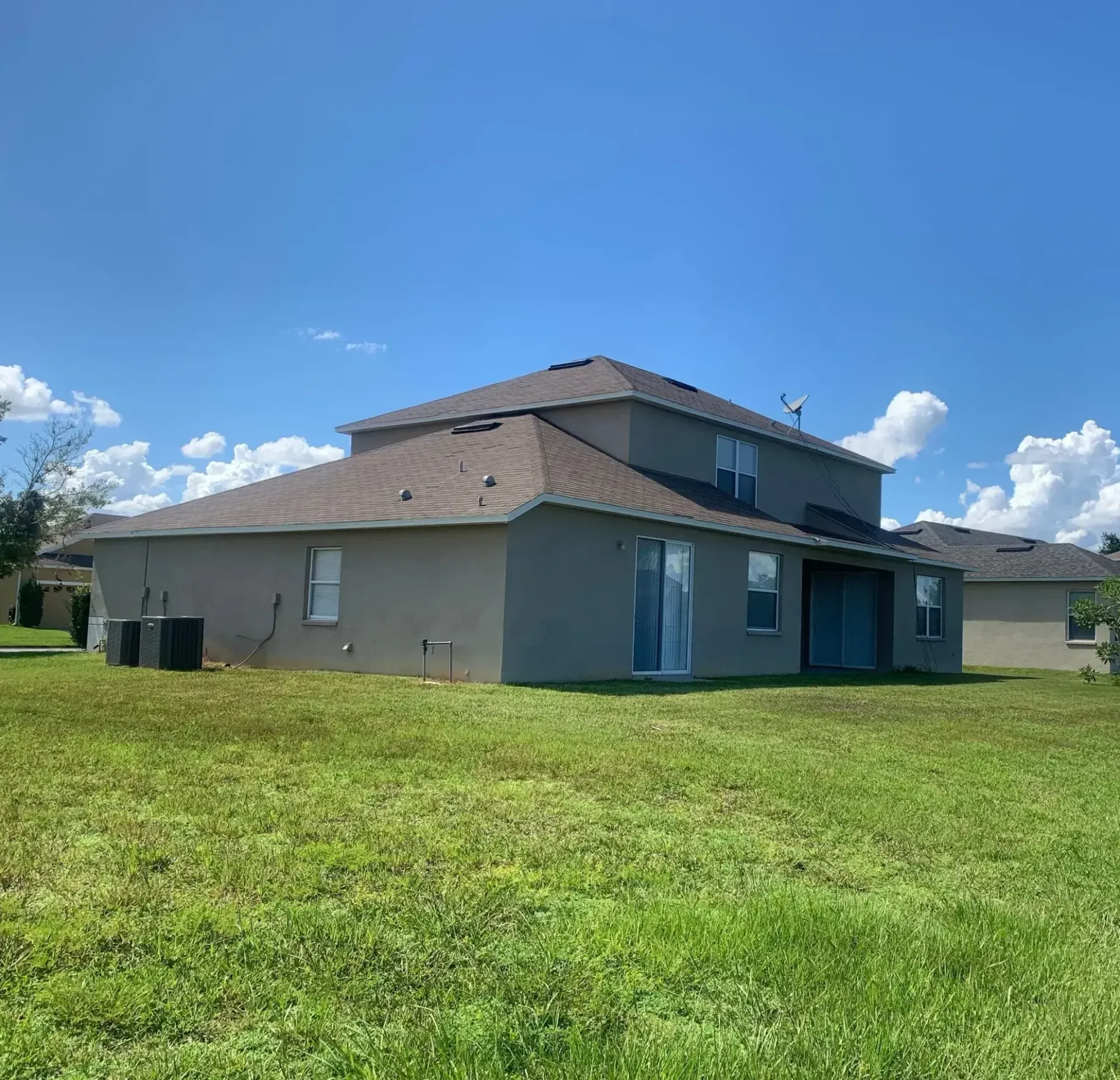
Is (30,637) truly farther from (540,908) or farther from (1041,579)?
(1041,579)

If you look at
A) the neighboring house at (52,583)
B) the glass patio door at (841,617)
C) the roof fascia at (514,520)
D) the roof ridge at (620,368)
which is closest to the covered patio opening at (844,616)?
the glass patio door at (841,617)

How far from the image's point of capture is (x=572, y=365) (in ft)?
77.4

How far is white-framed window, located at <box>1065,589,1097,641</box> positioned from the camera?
31312 mm

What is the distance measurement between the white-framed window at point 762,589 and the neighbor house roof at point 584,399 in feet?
11.3

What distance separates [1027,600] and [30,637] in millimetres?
32017

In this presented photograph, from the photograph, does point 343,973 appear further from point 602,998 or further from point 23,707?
point 23,707

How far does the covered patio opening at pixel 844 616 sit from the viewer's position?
24969mm

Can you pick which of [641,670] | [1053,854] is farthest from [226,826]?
[641,670]

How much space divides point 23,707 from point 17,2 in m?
11.2

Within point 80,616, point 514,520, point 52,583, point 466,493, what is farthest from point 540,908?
point 52,583

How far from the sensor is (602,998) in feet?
10.5

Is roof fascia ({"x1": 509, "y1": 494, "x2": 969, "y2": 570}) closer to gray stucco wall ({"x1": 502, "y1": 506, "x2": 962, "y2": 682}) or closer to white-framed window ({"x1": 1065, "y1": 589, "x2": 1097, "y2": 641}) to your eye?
gray stucco wall ({"x1": 502, "y1": 506, "x2": 962, "y2": 682})

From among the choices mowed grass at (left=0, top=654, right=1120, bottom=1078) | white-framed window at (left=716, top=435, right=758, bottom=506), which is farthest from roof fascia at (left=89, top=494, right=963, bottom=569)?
mowed grass at (left=0, top=654, right=1120, bottom=1078)

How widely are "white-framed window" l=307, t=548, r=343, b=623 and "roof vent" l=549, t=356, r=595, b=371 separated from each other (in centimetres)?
848
